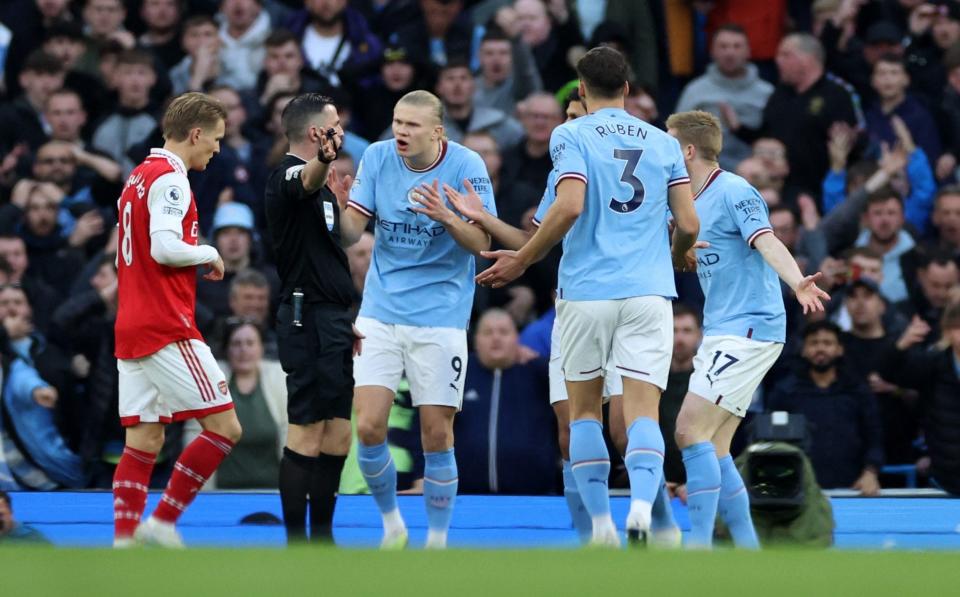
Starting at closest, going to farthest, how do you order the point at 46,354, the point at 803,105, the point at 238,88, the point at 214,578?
the point at 214,578
the point at 46,354
the point at 803,105
the point at 238,88

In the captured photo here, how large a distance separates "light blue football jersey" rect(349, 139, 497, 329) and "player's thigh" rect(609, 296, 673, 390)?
1105mm

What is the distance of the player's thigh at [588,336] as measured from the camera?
27.2ft

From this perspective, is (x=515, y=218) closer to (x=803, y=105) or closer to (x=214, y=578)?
(x=803, y=105)

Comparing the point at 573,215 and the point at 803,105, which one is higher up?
the point at 803,105

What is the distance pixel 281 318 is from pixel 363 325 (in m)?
0.46

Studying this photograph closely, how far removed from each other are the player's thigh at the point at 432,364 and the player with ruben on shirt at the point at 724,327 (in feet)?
3.82

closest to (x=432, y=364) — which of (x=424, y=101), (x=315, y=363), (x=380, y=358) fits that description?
(x=380, y=358)

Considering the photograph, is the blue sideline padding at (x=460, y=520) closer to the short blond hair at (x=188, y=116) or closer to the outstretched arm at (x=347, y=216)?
the outstretched arm at (x=347, y=216)

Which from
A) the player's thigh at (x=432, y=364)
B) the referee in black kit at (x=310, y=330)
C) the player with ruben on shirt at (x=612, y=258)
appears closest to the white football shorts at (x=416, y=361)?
the player's thigh at (x=432, y=364)

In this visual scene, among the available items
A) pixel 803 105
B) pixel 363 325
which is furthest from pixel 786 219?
pixel 363 325

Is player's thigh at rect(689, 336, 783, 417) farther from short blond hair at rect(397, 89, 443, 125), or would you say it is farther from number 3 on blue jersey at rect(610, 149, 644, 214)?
short blond hair at rect(397, 89, 443, 125)

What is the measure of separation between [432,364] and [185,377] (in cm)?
131

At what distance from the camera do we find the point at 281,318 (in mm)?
8945

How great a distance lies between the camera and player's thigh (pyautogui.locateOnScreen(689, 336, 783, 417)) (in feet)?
28.7
